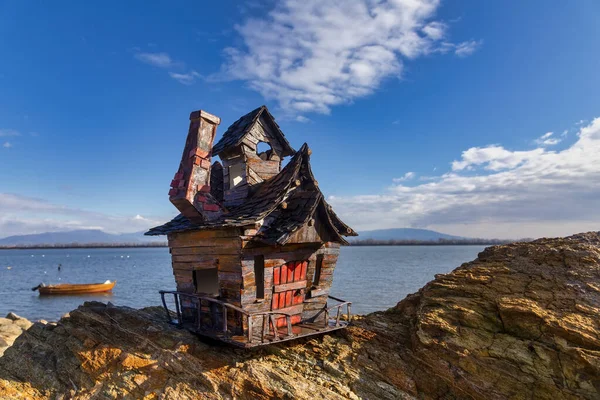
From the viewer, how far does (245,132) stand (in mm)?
11859

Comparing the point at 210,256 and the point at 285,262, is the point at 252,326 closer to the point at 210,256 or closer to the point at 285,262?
the point at 285,262

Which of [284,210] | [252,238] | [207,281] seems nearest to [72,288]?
[207,281]

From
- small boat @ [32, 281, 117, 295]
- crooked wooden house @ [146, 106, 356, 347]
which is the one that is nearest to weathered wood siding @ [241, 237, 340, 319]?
crooked wooden house @ [146, 106, 356, 347]

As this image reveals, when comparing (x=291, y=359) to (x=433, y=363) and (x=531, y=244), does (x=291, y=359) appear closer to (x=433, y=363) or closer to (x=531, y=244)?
(x=433, y=363)

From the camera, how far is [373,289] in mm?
39406

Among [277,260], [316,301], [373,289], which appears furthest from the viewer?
[373,289]

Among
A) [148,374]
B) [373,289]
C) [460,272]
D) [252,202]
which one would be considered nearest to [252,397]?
[148,374]

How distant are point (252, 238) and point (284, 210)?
1.60 m

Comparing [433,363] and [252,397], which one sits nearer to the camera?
[252,397]

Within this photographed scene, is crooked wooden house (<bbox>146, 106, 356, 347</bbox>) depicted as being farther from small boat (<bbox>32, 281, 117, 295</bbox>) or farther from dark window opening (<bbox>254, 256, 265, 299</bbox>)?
small boat (<bbox>32, 281, 117, 295</bbox>)

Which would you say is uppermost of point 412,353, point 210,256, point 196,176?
point 196,176

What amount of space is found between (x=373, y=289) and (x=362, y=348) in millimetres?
30526

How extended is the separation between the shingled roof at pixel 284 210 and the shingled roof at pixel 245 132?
1637 mm

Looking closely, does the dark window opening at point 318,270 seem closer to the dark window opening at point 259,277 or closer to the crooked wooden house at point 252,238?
the crooked wooden house at point 252,238
